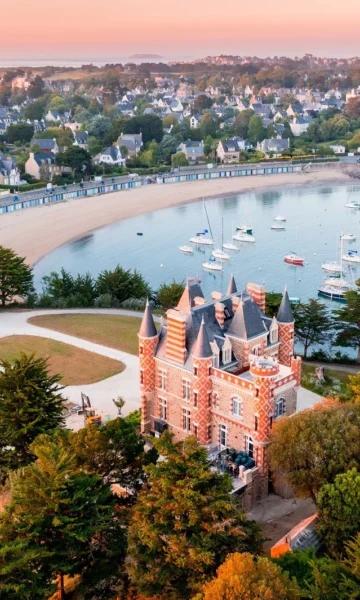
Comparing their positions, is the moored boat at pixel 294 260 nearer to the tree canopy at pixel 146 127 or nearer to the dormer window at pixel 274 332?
the dormer window at pixel 274 332

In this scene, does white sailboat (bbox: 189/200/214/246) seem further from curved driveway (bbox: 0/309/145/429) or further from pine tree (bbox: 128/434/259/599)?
pine tree (bbox: 128/434/259/599)

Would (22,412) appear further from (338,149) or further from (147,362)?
(338,149)

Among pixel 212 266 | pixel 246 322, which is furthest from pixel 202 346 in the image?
pixel 212 266

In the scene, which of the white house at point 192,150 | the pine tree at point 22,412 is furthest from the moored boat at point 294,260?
the white house at point 192,150

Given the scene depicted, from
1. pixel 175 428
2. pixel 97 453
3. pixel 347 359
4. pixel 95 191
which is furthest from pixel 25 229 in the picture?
pixel 97 453

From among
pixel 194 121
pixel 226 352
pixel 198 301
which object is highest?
pixel 194 121

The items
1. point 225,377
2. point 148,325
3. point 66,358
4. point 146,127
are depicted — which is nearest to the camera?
point 225,377

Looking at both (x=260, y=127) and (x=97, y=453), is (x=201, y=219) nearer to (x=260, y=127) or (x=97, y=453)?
(x=260, y=127)
